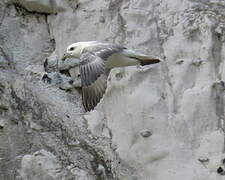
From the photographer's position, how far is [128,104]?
4.26 metres

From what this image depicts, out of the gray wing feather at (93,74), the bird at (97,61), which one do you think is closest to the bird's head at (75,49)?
the bird at (97,61)

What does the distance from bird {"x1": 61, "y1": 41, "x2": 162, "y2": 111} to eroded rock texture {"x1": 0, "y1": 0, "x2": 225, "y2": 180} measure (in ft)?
0.36

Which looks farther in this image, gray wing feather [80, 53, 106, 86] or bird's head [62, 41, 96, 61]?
bird's head [62, 41, 96, 61]

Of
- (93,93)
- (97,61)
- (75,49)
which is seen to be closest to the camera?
(93,93)

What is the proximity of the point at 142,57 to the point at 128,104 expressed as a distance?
302mm

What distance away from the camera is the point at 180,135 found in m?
4.05

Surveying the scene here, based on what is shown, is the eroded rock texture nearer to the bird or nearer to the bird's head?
the bird

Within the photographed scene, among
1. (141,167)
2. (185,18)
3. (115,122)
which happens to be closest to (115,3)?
(185,18)

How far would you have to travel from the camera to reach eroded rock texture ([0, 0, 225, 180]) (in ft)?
13.1

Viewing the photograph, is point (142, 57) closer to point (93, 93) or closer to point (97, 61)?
point (97, 61)

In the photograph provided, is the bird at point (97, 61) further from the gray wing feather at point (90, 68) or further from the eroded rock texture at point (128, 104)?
the eroded rock texture at point (128, 104)

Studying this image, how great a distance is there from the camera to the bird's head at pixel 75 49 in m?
4.33

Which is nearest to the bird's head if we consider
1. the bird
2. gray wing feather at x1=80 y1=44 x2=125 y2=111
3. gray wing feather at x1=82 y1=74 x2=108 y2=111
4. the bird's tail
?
the bird

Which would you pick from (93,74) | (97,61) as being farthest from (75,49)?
(93,74)
